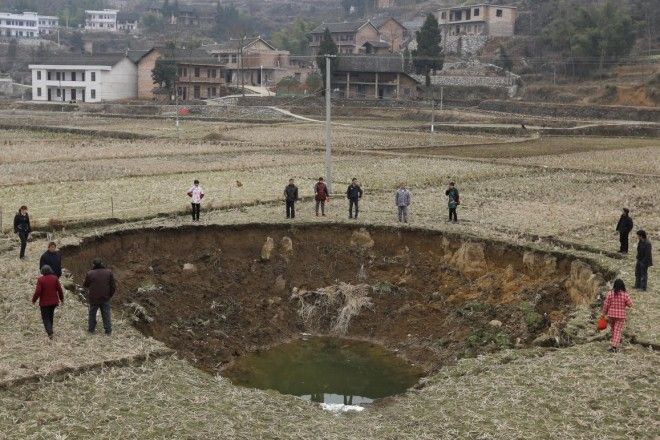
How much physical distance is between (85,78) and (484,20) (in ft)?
177

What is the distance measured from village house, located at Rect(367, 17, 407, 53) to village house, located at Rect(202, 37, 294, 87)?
1445cm

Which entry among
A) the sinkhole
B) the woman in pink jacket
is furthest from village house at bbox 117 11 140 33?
the woman in pink jacket

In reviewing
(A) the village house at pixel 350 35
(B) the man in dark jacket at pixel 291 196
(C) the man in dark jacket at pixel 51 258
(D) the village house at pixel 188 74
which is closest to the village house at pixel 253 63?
(D) the village house at pixel 188 74

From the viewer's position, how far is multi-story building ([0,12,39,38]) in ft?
539

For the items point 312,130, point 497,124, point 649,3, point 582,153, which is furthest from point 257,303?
point 649,3

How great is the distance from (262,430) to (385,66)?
82.9 metres

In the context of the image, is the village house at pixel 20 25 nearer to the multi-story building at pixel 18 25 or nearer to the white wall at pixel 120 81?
the multi-story building at pixel 18 25

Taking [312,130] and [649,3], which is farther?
[649,3]

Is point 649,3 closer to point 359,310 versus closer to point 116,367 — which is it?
point 359,310

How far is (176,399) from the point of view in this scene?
538 inches

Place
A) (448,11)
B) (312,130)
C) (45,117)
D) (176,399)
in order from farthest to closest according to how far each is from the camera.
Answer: (448,11) < (45,117) < (312,130) < (176,399)

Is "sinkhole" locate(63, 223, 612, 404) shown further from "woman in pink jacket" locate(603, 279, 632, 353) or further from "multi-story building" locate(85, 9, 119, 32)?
"multi-story building" locate(85, 9, 119, 32)

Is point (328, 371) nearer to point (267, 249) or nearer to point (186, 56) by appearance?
point (267, 249)

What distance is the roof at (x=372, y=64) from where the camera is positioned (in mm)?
92312
